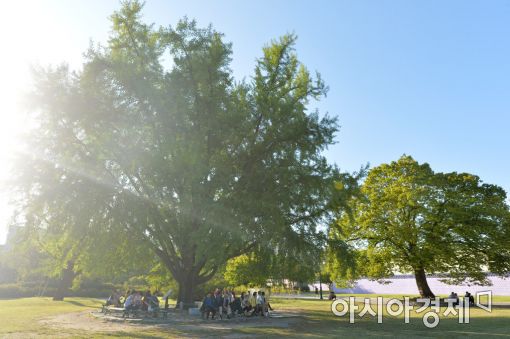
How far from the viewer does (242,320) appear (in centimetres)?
1920

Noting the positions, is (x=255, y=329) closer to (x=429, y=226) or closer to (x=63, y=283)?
(x=429, y=226)

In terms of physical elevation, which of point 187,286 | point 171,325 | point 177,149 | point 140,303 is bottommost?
point 171,325

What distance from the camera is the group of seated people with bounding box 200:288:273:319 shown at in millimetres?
19141

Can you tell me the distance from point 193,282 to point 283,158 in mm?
9341

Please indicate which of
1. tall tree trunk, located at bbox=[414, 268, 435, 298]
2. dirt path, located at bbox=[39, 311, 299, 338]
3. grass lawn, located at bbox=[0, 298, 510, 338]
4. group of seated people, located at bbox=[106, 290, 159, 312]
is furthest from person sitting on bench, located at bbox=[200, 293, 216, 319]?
A: tall tree trunk, located at bbox=[414, 268, 435, 298]

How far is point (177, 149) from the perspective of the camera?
18828 mm

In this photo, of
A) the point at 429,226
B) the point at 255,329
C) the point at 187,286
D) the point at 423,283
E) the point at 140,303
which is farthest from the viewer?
the point at 423,283

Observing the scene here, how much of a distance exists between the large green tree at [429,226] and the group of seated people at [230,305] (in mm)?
11614

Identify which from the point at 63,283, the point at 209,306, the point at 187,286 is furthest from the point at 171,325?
the point at 63,283

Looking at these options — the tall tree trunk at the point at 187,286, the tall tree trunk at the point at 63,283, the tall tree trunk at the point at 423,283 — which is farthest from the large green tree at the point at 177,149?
the tall tree trunk at the point at 63,283

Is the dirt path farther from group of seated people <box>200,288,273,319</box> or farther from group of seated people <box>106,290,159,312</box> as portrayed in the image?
group of seated people <box>106,290,159,312</box>

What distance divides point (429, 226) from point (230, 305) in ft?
65.9

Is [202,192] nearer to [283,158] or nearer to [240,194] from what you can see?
[240,194]

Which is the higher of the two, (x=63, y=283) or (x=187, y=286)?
(x=187, y=286)
